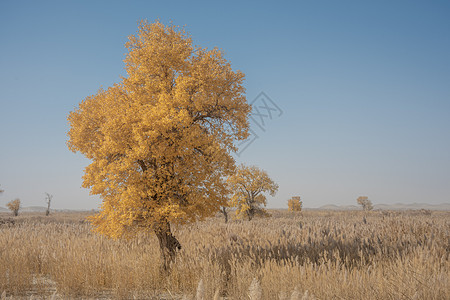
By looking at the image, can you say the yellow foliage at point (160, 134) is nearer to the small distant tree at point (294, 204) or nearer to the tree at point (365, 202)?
the small distant tree at point (294, 204)

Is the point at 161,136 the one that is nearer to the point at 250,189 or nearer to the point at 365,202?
the point at 250,189

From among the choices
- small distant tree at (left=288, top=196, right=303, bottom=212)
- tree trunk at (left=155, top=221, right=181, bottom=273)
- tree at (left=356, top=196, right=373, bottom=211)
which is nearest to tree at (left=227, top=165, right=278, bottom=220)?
tree trunk at (left=155, top=221, right=181, bottom=273)

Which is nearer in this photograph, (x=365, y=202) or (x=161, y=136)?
(x=161, y=136)

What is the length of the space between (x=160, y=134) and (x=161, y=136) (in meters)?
0.08

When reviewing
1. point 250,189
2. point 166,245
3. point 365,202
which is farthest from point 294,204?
point 166,245

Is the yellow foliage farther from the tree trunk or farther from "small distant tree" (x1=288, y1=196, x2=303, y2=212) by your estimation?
"small distant tree" (x1=288, y1=196, x2=303, y2=212)

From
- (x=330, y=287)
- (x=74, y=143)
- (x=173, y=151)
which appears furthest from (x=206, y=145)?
(x=330, y=287)

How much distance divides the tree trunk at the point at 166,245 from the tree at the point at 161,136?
0.03m

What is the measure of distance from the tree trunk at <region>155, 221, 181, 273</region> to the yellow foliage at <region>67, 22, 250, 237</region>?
1.50 ft

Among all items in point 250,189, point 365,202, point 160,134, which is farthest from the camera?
point 365,202

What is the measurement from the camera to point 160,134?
885 cm

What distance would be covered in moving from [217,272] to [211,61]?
6.65m

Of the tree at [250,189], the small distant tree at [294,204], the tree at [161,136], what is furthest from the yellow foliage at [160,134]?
the small distant tree at [294,204]

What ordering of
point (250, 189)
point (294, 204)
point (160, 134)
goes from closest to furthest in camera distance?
point (160, 134) → point (250, 189) → point (294, 204)
